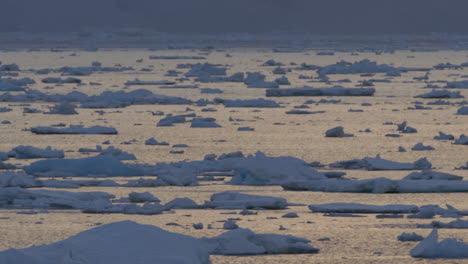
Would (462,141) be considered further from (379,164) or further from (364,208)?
(364,208)

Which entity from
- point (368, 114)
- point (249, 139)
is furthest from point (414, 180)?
point (368, 114)

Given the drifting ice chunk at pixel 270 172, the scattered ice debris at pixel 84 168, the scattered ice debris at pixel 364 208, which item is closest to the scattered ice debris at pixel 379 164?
the drifting ice chunk at pixel 270 172

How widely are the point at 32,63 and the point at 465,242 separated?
39894 millimetres

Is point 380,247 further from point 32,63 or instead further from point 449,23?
point 449,23

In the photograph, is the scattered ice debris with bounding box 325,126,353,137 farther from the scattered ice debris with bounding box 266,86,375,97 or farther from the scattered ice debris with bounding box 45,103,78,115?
the scattered ice debris with bounding box 266,86,375,97

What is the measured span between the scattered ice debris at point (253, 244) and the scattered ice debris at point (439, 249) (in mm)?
752

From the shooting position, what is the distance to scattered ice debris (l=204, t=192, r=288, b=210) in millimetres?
10953

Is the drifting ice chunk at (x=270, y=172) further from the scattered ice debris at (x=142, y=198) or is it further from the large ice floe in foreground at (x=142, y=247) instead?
the large ice floe in foreground at (x=142, y=247)

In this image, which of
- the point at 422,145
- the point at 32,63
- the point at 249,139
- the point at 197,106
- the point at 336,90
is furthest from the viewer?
the point at 32,63

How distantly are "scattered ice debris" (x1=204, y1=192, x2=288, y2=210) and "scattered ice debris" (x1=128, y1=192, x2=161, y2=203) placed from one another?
51 cm

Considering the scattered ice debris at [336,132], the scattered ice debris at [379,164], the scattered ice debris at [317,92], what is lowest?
the scattered ice debris at [379,164]

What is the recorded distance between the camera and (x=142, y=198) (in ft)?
36.7

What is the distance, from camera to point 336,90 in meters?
26.8

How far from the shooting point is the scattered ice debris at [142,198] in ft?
36.6
